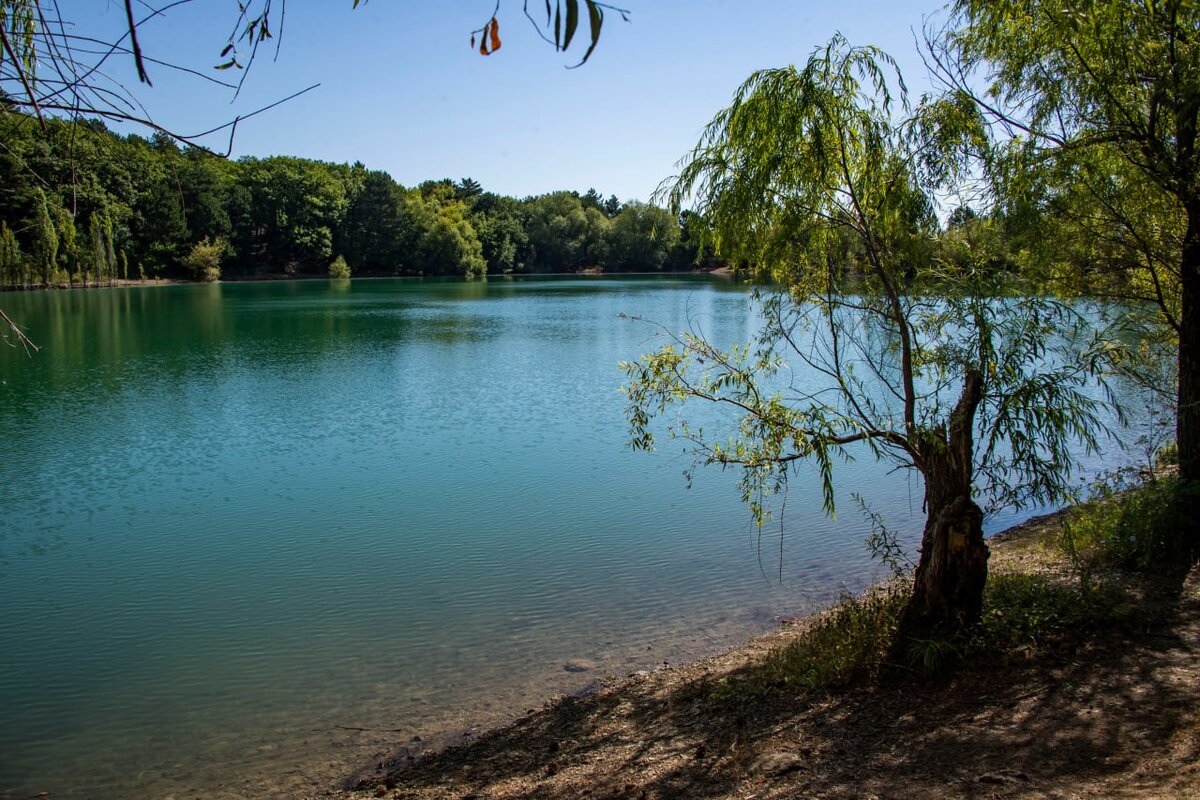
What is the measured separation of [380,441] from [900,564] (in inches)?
425

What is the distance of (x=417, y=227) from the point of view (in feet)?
338

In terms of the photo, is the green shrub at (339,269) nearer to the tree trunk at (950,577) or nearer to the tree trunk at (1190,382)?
the tree trunk at (1190,382)

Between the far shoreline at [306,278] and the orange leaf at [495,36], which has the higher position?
the far shoreline at [306,278]

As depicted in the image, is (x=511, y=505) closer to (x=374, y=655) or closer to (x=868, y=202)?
(x=374, y=655)

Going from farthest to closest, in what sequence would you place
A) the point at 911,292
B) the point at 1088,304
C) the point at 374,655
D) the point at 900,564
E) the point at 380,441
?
the point at 380,441, the point at 900,564, the point at 1088,304, the point at 374,655, the point at 911,292

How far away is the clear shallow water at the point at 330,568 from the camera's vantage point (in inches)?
275

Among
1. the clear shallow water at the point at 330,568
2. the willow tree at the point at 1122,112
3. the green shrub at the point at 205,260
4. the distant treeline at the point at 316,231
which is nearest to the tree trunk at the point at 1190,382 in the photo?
the willow tree at the point at 1122,112

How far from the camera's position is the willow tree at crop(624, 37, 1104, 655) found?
20.1 feet

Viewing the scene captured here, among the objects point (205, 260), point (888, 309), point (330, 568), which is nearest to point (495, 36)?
point (888, 309)

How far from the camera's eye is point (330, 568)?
1052 centimetres

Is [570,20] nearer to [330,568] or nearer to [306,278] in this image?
[330,568]

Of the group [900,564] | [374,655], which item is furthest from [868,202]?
[374,655]

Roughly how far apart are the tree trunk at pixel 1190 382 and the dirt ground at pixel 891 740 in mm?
686

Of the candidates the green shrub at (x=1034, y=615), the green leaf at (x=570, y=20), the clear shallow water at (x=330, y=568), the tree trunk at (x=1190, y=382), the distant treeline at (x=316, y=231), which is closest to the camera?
the green leaf at (x=570, y=20)
